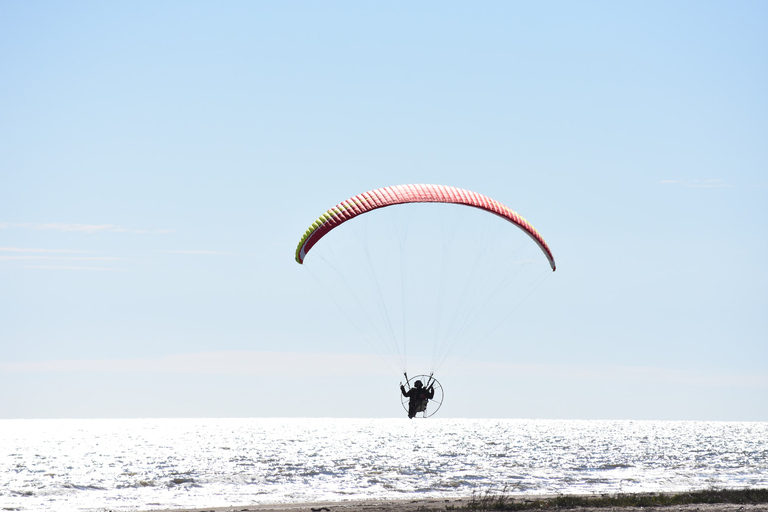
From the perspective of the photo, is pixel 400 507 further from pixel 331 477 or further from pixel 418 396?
pixel 331 477

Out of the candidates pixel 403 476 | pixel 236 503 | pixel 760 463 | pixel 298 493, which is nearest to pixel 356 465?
pixel 403 476

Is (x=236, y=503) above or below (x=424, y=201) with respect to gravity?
below

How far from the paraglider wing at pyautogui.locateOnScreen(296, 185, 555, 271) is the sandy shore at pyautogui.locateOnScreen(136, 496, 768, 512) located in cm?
846

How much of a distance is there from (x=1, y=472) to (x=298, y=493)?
2331cm

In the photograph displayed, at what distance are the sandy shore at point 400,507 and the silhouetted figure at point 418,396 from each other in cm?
316

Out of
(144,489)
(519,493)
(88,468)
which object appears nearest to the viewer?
(519,493)

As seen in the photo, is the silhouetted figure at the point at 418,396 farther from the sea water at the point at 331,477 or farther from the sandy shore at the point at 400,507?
the sea water at the point at 331,477

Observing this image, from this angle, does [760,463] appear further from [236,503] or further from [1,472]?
[1,472]

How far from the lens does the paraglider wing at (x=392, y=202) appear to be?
2455cm

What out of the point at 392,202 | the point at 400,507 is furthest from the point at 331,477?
the point at 392,202

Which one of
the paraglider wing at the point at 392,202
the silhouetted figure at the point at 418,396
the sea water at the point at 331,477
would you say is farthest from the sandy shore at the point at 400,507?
the paraglider wing at the point at 392,202

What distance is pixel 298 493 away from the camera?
33.4m

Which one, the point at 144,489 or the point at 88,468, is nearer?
the point at 144,489

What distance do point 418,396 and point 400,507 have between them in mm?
3631
